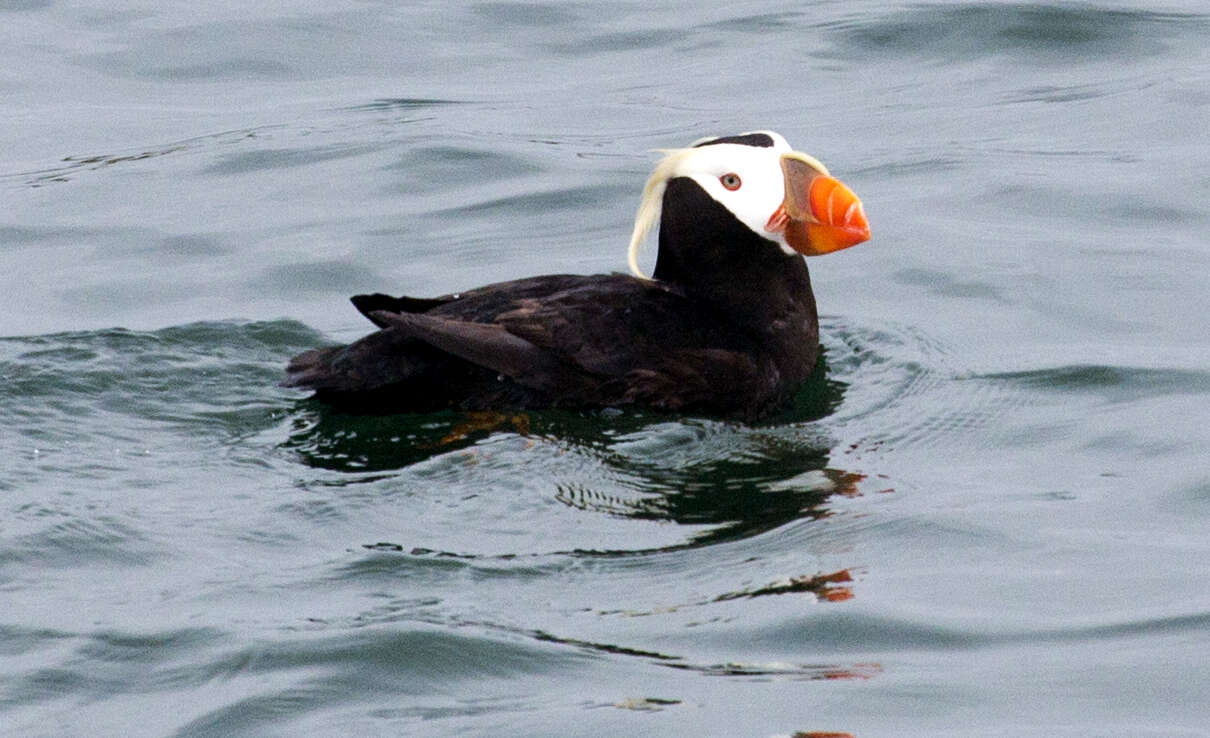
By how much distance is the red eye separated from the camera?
5848 millimetres

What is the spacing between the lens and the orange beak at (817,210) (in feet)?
19.1

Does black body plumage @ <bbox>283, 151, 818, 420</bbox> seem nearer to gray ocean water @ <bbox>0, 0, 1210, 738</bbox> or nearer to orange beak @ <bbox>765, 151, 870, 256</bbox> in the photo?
gray ocean water @ <bbox>0, 0, 1210, 738</bbox>

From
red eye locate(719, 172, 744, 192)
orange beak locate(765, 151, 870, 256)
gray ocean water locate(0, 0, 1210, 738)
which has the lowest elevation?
gray ocean water locate(0, 0, 1210, 738)

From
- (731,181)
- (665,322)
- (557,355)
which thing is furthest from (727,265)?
(557,355)

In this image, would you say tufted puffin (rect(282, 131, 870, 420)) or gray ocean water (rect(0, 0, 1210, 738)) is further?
tufted puffin (rect(282, 131, 870, 420))

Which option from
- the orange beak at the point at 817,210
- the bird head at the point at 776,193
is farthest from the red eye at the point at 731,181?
the orange beak at the point at 817,210

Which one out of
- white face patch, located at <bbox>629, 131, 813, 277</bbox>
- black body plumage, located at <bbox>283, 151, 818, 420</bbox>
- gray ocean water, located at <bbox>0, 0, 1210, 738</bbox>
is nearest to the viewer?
gray ocean water, located at <bbox>0, 0, 1210, 738</bbox>

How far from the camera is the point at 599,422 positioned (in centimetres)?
555

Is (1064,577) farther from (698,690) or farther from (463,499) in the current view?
(463,499)

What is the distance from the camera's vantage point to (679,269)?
597cm

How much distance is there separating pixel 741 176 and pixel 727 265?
271 millimetres

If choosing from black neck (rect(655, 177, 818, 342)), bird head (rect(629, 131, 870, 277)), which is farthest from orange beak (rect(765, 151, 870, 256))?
black neck (rect(655, 177, 818, 342))

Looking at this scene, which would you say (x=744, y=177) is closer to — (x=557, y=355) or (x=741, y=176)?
(x=741, y=176)

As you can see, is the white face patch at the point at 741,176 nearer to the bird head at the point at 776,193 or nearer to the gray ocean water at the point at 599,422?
the bird head at the point at 776,193
